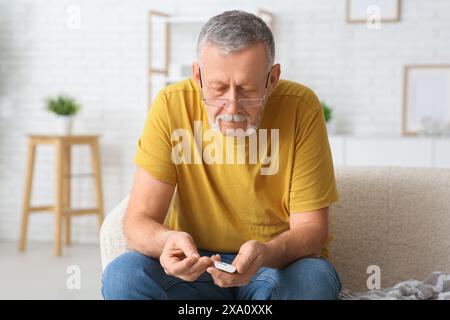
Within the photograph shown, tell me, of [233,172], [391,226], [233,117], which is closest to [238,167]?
[233,172]

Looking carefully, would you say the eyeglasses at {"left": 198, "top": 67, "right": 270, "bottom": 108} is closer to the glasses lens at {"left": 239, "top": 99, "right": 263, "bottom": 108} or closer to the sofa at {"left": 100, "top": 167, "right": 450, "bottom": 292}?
the glasses lens at {"left": 239, "top": 99, "right": 263, "bottom": 108}

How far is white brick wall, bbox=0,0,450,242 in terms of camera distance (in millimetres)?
4633

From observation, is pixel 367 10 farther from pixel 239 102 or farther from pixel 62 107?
pixel 239 102

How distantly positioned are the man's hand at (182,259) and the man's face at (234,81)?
0.33 m

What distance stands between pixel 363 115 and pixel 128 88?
1.64 metres

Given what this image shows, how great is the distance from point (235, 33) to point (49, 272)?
9.24ft

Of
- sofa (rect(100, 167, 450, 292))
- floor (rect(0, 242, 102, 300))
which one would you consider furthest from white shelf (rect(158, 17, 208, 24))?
sofa (rect(100, 167, 450, 292))

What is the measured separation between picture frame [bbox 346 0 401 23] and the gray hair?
9.66 ft

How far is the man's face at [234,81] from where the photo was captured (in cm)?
177

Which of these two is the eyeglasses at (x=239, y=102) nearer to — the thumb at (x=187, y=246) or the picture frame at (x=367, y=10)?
the thumb at (x=187, y=246)

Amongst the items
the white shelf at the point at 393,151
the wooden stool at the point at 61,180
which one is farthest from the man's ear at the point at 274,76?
the wooden stool at the point at 61,180

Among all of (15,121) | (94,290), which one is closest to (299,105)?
(94,290)

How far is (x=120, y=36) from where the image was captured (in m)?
→ 4.97

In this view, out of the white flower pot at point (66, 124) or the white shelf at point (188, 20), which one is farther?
the white flower pot at point (66, 124)
